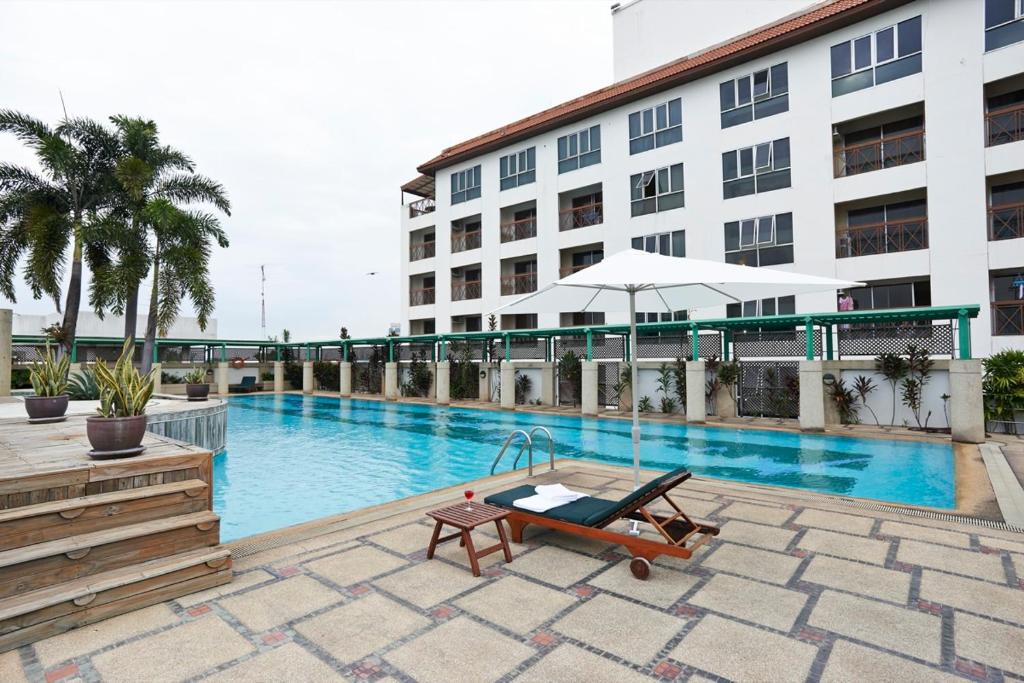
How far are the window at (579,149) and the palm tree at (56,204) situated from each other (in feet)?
64.8

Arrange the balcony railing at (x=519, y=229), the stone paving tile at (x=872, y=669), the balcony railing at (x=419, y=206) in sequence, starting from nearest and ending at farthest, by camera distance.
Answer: the stone paving tile at (x=872, y=669)
the balcony railing at (x=519, y=229)
the balcony railing at (x=419, y=206)

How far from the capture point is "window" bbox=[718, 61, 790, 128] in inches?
803

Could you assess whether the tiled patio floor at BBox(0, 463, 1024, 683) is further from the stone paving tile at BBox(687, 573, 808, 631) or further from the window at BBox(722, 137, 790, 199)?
the window at BBox(722, 137, 790, 199)

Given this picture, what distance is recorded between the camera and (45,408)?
8156mm

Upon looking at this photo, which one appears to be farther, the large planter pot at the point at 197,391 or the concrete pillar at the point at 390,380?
the concrete pillar at the point at 390,380

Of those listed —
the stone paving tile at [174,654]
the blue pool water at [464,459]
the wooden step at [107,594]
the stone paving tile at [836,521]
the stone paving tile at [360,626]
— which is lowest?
the blue pool water at [464,459]

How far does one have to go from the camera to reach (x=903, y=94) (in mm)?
17953

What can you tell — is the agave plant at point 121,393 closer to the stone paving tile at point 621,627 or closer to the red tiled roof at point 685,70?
the stone paving tile at point 621,627

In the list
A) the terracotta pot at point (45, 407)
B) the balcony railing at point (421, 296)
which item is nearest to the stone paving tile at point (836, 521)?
the terracotta pot at point (45, 407)

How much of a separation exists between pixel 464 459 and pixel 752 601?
29.1 feet

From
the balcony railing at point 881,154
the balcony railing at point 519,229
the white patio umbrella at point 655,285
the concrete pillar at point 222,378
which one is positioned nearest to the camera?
the white patio umbrella at point 655,285

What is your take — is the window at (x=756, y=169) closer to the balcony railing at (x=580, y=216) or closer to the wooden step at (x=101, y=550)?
the balcony railing at (x=580, y=216)

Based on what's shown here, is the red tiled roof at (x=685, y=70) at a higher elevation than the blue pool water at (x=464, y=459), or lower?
higher

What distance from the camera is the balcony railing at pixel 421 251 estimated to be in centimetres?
3369
